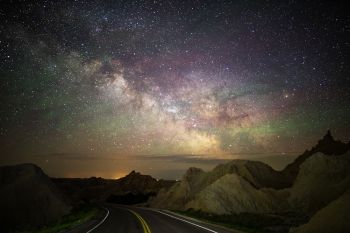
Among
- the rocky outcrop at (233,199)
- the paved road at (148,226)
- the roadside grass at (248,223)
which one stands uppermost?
the paved road at (148,226)

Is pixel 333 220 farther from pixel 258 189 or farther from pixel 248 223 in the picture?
pixel 258 189

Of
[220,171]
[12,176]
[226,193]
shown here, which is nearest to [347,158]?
[220,171]

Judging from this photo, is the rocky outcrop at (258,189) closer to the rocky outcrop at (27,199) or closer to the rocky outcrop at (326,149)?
the rocky outcrop at (27,199)

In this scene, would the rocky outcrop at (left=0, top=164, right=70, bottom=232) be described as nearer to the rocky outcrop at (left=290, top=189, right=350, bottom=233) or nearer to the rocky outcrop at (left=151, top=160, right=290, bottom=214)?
the rocky outcrop at (left=151, top=160, right=290, bottom=214)

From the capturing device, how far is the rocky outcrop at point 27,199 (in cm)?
5812

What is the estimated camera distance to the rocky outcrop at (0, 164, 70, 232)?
58125mm

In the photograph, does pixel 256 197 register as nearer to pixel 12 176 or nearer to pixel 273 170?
pixel 12 176

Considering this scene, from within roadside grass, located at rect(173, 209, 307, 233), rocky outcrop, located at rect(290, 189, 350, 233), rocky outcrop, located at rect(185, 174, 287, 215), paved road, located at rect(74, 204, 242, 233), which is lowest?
rocky outcrop, located at rect(185, 174, 287, 215)

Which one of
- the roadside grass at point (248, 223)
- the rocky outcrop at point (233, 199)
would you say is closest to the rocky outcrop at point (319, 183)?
the rocky outcrop at point (233, 199)

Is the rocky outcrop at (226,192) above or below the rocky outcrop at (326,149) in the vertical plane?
below

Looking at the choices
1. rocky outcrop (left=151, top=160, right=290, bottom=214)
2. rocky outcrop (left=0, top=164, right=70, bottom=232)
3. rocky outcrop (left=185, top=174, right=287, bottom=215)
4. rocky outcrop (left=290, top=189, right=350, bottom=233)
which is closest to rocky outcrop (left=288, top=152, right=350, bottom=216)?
rocky outcrop (left=185, top=174, right=287, bottom=215)

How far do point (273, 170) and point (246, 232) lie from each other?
Result: 128417mm

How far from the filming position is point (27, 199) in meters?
63.1

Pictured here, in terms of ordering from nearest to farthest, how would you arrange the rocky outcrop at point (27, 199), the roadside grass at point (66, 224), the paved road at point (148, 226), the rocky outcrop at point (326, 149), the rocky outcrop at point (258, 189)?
1. the paved road at point (148, 226)
2. the roadside grass at point (66, 224)
3. the rocky outcrop at point (27, 199)
4. the rocky outcrop at point (258, 189)
5. the rocky outcrop at point (326, 149)
